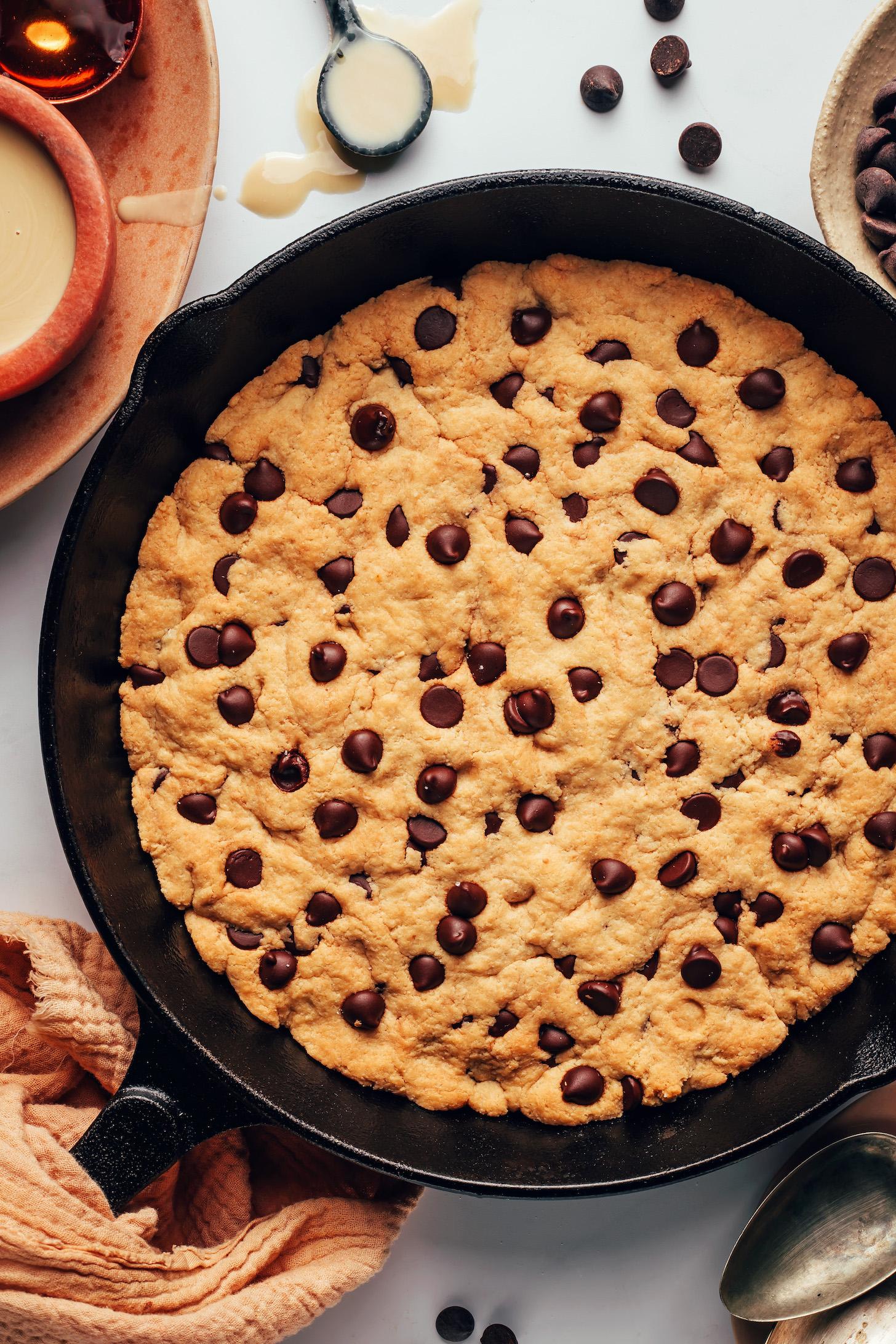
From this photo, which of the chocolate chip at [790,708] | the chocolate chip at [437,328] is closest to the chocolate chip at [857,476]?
the chocolate chip at [790,708]

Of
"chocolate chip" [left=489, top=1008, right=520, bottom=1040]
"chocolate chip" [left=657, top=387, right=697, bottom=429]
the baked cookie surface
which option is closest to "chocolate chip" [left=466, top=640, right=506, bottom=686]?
the baked cookie surface

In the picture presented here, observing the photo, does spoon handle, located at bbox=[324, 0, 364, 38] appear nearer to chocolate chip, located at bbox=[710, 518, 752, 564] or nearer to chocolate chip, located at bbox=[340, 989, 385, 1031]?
chocolate chip, located at bbox=[710, 518, 752, 564]

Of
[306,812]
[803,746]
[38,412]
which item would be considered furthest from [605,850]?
[38,412]

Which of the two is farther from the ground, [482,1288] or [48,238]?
[48,238]

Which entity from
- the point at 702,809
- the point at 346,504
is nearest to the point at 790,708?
the point at 702,809

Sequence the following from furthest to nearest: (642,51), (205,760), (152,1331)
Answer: (642,51) < (205,760) < (152,1331)

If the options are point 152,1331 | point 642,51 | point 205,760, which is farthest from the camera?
point 642,51

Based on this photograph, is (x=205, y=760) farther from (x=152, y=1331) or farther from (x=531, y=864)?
(x=152, y=1331)
